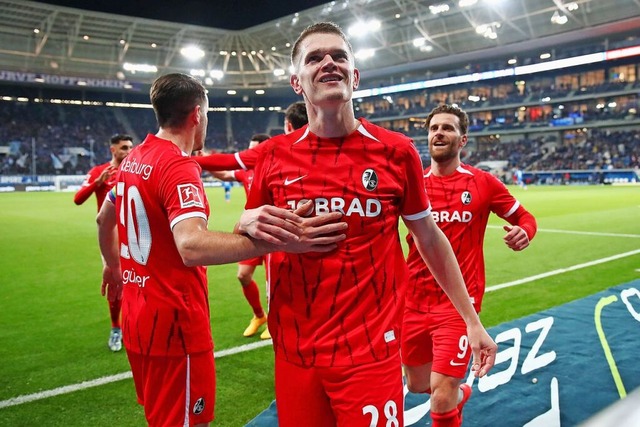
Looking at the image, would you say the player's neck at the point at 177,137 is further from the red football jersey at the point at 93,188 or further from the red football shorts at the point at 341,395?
the red football jersey at the point at 93,188

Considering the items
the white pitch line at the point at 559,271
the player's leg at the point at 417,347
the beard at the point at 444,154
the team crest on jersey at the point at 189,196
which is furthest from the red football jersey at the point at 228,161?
the white pitch line at the point at 559,271

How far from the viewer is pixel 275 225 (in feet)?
6.57

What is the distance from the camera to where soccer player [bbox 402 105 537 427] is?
358cm

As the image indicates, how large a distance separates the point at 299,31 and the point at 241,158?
4781cm

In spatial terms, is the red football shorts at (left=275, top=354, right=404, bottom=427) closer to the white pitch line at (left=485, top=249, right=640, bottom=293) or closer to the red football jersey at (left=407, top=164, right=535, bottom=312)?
the red football jersey at (left=407, top=164, right=535, bottom=312)

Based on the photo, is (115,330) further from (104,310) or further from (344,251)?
(344,251)

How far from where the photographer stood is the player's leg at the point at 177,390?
2619 mm

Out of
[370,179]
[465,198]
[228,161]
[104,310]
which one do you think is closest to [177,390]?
[370,179]

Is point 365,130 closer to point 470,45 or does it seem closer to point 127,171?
point 127,171

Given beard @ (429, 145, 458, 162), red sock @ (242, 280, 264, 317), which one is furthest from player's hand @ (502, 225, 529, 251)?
red sock @ (242, 280, 264, 317)

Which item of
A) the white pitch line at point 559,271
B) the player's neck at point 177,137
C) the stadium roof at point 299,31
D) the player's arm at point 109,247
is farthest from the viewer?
the stadium roof at point 299,31

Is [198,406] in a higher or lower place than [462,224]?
lower

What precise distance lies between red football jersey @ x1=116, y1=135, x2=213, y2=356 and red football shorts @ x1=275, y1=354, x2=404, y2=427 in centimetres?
57

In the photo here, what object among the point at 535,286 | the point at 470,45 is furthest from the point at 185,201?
the point at 470,45
